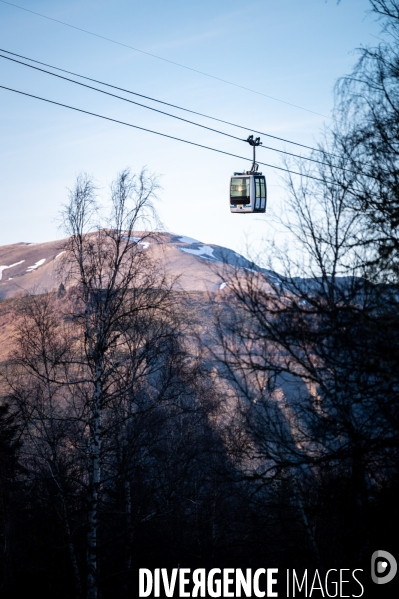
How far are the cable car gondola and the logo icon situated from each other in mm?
14420

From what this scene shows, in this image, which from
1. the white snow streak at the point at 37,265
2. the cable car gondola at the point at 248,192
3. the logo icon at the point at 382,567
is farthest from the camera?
the white snow streak at the point at 37,265

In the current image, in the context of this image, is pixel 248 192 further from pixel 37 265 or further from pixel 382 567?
pixel 37 265

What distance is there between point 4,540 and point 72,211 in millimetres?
12069

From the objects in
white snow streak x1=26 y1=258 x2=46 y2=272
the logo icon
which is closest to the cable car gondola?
Answer: the logo icon

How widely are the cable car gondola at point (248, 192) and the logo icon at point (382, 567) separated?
47.3 feet

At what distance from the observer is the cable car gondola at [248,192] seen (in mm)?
19891

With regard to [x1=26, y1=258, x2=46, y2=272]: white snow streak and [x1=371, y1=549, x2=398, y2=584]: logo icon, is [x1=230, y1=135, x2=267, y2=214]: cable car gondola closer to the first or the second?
[x1=371, y1=549, x2=398, y2=584]: logo icon

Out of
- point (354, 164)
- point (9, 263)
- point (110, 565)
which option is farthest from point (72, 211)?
point (9, 263)

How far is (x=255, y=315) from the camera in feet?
22.3

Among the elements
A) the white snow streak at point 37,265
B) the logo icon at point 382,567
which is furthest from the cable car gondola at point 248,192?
the white snow streak at point 37,265

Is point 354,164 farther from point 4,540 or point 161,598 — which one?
point 4,540

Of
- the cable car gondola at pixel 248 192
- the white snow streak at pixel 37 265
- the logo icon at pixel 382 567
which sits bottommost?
the logo icon at pixel 382 567

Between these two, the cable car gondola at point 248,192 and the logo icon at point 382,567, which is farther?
the cable car gondola at point 248,192

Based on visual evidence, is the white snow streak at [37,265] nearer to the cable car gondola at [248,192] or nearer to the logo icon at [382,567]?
the cable car gondola at [248,192]
